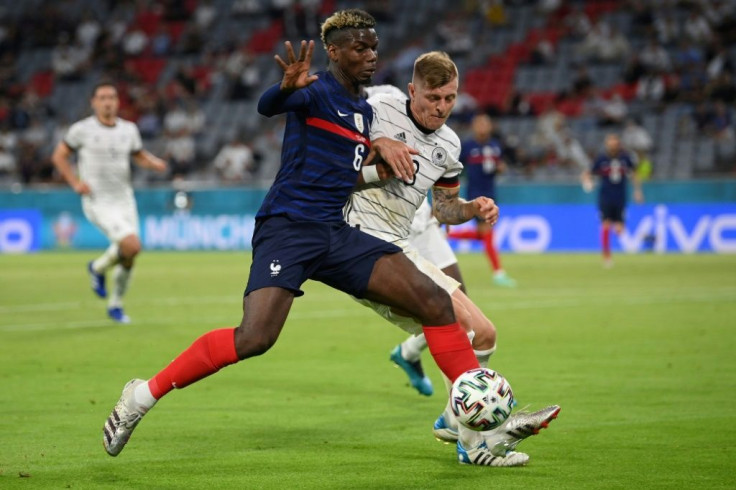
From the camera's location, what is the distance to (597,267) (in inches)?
876

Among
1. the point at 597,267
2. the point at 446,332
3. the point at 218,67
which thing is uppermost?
the point at 218,67

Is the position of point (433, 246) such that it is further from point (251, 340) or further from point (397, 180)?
point (251, 340)

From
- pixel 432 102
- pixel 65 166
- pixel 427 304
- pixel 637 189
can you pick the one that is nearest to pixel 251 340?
pixel 427 304

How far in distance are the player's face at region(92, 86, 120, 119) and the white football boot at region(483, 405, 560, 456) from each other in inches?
357

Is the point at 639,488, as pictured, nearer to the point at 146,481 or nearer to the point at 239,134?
the point at 146,481

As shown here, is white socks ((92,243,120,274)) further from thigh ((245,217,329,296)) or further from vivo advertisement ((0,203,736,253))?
vivo advertisement ((0,203,736,253))

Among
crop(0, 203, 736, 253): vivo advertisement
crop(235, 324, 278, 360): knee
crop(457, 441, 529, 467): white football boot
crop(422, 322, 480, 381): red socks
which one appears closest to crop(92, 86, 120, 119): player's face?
crop(235, 324, 278, 360): knee

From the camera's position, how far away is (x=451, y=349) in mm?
6406

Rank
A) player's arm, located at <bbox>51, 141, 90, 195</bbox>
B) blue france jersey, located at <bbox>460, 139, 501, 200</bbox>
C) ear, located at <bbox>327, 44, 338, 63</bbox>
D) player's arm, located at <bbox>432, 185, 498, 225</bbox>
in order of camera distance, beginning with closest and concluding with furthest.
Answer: ear, located at <bbox>327, 44, 338, 63</bbox> < player's arm, located at <bbox>432, 185, 498, 225</bbox> < player's arm, located at <bbox>51, 141, 90, 195</bbox> < blue france jersey, located at <bbox>460, 139, 501, 200</bbox>

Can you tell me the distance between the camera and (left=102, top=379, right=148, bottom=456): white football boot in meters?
6.23

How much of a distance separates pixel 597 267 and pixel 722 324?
915 cm

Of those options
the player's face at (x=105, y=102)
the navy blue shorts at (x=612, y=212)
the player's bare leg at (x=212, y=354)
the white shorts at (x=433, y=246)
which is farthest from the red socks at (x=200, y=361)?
the navy blue shorts at (x=612, y=212)

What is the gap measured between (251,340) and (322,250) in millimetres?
625

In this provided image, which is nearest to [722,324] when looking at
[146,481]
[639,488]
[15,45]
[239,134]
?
[639,488]
